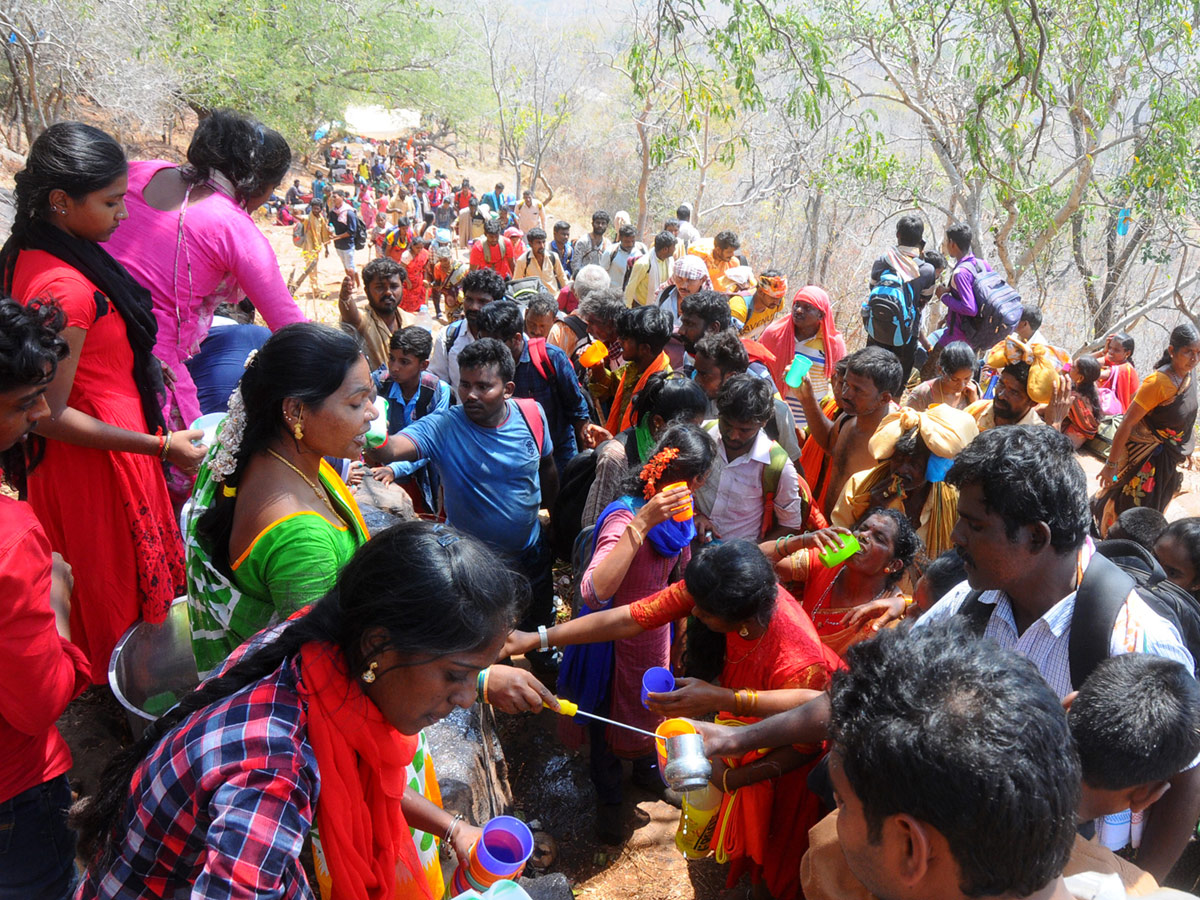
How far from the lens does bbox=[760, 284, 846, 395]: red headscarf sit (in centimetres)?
513

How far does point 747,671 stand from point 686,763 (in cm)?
62

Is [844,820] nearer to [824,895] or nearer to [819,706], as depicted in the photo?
[824,895]

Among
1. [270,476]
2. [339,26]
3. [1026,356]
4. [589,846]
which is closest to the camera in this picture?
[270,476]

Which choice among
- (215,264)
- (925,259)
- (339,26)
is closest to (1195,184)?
(925,259)

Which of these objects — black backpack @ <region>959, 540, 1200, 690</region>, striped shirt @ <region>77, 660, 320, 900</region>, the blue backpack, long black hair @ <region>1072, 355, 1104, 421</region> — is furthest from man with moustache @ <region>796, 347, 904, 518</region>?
long black hair @ <region>1072, 355, 1104, 421</region>

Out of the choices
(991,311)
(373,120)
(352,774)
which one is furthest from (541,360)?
(373,120)

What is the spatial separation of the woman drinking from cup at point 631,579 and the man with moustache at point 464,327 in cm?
226

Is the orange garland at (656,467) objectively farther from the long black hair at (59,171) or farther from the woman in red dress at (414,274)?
the woman in red dress at (414,274)

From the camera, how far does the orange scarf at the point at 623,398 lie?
172 inches

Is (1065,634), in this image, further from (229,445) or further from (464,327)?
(464,327)

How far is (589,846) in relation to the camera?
328 cm

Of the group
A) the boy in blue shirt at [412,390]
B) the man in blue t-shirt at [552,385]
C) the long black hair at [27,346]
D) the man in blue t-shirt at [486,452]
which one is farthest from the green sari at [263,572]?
the man in blue t-shirt at [552,385]

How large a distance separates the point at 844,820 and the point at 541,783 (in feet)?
8.53

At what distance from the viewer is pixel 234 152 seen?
2.89m
